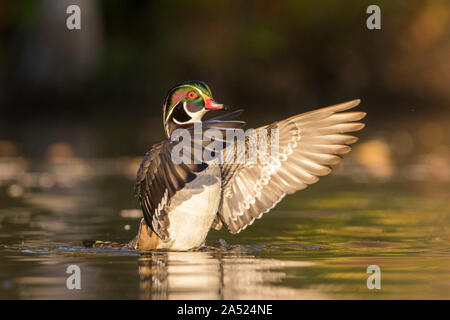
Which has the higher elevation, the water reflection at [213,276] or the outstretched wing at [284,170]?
the outstretched wing at [284,170]

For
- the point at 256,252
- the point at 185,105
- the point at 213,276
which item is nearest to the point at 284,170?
the point at 256,252

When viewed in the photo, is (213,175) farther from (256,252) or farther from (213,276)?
(213,276)

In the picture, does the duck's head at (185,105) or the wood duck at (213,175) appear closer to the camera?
the wood duck at (213,175)

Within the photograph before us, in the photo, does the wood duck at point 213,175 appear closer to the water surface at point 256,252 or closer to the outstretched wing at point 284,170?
the outstretched wing at point 284,170

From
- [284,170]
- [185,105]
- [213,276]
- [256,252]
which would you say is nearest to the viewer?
[213,276]

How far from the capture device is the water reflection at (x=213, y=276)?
7340 mm

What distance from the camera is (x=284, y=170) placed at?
32.0ft

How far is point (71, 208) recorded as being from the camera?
42.5 ft

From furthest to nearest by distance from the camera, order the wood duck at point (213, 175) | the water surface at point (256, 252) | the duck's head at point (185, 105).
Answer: the duck's head at point (185, 105) → the wood duck at point (213, 175) → the water surface at point (256, 252)

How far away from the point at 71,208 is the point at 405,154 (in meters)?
7.96

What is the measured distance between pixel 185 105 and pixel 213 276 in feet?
5.20

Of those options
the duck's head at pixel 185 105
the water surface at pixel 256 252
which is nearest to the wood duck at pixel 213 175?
the duck's head at pixel 185 105

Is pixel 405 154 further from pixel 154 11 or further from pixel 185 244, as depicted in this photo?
pixel 154 11

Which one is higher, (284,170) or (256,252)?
(284,170)
